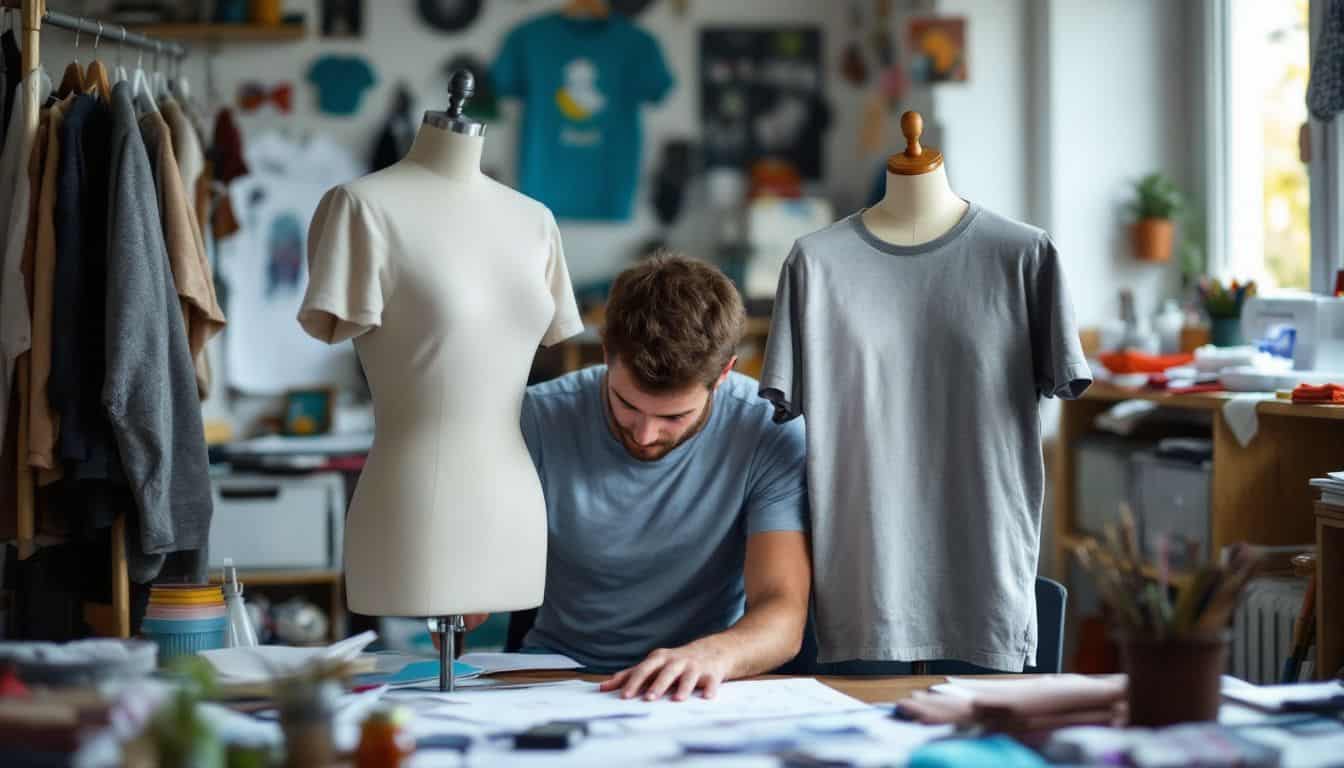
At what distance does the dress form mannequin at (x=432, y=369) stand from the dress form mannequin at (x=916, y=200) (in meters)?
0.62

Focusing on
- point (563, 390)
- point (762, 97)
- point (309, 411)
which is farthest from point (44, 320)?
point (762, 97)

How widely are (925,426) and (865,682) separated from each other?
41 cm

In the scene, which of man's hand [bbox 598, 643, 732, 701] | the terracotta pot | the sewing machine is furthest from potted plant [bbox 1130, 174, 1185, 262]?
man's hand [bbox 598, 643, 732, 701]

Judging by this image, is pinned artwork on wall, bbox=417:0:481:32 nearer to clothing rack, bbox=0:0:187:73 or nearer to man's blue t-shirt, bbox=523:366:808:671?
clothing rack, bbox=0:0:187:73

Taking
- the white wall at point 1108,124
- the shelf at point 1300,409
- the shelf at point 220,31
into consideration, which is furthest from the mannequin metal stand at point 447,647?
the shelf at point 220,31

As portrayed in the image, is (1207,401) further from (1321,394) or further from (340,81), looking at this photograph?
(340,81)

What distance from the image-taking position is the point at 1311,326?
3.12 meters

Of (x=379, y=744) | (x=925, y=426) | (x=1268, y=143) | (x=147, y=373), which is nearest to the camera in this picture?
(x=379, y=744)

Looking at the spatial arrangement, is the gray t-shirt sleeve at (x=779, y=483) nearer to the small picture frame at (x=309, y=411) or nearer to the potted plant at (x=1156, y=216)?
the potted plant at (x=1156, y=216)

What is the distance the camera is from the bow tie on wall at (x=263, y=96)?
4980 millimetres

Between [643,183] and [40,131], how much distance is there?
8.89 ft

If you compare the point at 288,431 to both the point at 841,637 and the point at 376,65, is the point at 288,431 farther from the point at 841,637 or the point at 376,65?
the point at 841,637

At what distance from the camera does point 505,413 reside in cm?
189

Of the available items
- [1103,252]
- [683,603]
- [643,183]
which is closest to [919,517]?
[683,603]
